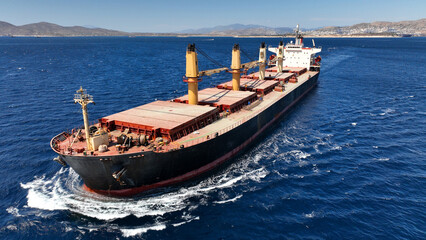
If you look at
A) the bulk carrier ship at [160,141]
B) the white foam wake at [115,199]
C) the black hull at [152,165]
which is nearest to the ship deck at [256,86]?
the bulk carrier ship at [160,141]

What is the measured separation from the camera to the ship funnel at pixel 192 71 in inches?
1404

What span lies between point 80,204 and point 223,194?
589 inches

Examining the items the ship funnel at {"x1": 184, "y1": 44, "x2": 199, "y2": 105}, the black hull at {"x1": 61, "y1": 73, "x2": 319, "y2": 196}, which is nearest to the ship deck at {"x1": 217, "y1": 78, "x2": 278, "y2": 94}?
the ship funnel at {"x1": 184, "y1": 44, "x2": 199, "y2": 105}

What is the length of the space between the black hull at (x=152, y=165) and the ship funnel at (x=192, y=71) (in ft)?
29.0

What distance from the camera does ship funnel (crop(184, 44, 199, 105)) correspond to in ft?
117

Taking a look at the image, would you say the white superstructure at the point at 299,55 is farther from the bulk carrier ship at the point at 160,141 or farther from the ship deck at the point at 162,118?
the ship deck at the point at 162,118

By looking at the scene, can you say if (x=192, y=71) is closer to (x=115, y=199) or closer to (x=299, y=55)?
(x=115, y=199)

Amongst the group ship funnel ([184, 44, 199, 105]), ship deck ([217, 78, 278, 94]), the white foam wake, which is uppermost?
ship funnel ([184, 44, 199, 105])

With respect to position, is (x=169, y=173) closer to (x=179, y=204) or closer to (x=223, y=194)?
(x=179, y=204)

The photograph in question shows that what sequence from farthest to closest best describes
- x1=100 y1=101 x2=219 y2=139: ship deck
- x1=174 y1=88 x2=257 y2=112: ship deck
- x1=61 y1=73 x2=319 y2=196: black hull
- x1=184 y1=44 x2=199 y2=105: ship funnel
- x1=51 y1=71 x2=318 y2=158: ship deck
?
x1=174 y1=88 x2=257 y2=112: ship deck < x1=184 y1=44 x2=199 y2=105: ship funnel < x1=100 y1=101 x2=219 y2=139: ship deck < x1=51 y1=71 x2=318 y2=158: ship deck < x1=61 y1=73 x2=319 y2=196: black hull

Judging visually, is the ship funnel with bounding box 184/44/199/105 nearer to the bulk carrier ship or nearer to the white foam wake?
the bulk carrier ship

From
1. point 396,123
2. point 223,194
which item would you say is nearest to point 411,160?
point 396,123

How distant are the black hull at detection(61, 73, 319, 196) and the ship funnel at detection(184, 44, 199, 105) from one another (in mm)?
8835

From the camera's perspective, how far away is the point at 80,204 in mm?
25969
